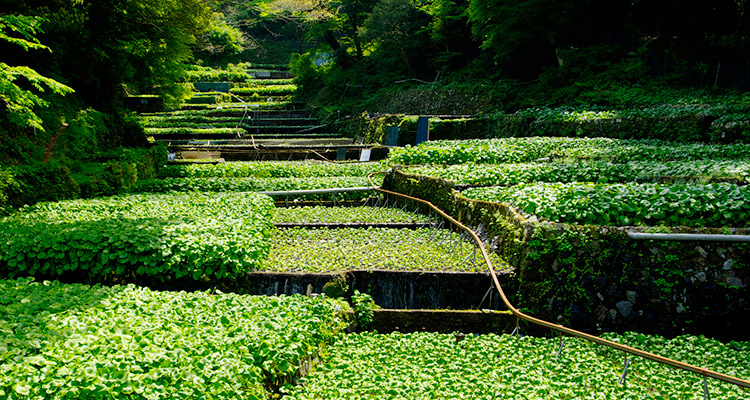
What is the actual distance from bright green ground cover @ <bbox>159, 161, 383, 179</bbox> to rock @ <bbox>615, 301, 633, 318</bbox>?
11.7 m

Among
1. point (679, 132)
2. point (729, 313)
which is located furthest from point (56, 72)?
point (679, 132)

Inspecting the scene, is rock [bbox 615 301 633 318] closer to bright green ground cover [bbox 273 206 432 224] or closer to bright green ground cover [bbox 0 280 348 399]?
bright green ground cover [bbox 0 280 348 399]

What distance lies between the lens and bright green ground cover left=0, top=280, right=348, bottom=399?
4046 millimetres

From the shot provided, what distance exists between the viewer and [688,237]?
273 inches

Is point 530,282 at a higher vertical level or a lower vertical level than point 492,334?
higher

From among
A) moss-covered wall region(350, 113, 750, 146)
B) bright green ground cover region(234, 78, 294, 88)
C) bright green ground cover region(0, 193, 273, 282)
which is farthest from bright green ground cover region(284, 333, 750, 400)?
bright green ground cover region(234, 78, 294, 88)

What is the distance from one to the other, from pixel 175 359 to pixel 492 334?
4.19 metres

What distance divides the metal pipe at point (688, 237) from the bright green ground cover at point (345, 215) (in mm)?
5157

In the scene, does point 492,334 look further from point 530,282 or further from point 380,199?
point 380,199

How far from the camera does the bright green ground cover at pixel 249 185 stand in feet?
51.0

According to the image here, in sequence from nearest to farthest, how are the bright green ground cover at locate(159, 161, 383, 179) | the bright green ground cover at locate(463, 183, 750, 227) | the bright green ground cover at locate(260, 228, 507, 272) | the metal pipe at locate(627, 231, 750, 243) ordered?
1. the metal pipe at locate(627, 231, 750, 243)
2. the bright green ground cover at locate(463, 183, 750, 227)
3. the bright green ground cover at locate(260, 228, 507, 272)
4. the bright green ground cover at locate(159, 161, 383, 179)

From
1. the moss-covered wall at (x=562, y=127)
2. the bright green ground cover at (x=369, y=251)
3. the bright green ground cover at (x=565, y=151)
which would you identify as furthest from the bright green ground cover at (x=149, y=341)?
the moss-covered wall at (x=562, y=127)

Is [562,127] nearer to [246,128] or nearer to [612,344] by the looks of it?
[612,344]

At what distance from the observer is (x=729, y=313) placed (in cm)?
677
